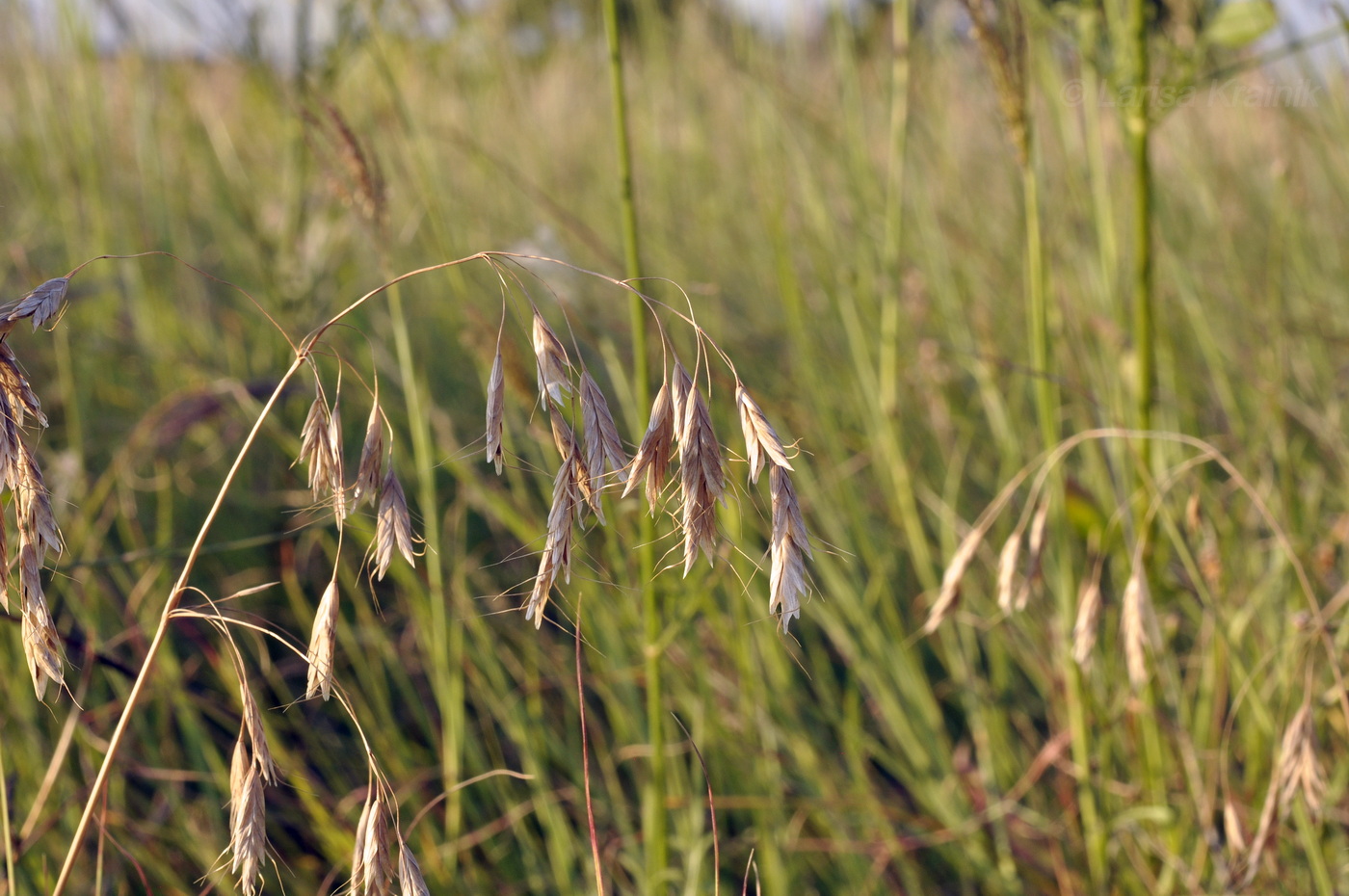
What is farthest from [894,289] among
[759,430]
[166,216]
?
[166,216]

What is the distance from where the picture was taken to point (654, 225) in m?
2.06

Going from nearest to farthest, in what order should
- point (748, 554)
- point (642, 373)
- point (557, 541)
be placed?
point (557, 541), point (642, 373), point (748, 554)

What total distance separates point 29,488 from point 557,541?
231 millimetres

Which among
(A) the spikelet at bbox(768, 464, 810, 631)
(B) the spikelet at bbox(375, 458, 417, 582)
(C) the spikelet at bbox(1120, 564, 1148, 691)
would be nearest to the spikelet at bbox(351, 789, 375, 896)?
(B) the spikelet at bbox(375, 458, 417, 582)

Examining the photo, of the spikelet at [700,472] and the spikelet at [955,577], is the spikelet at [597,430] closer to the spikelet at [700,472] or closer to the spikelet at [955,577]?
the spikelet at [700,472]

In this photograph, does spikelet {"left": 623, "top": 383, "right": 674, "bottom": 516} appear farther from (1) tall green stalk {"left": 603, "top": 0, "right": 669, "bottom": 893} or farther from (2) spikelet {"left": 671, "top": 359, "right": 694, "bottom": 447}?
(1) tall green stalk {"left": 603, "top": 0, "right": 669, "bottom": 893}

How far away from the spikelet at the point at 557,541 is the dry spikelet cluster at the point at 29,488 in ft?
0.64

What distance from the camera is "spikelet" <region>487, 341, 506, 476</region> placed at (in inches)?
14.1

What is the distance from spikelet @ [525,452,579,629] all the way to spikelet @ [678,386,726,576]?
0.05 m

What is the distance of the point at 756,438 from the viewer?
39 centimetres

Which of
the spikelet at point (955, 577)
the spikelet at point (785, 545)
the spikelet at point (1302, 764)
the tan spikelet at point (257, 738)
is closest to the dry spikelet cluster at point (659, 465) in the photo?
the spikelet at point (785, 545)

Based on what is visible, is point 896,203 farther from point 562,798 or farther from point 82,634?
point 82,634

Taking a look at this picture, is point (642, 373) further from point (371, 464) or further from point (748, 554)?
point (748, 554)

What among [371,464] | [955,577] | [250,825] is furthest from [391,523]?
[955,577]
